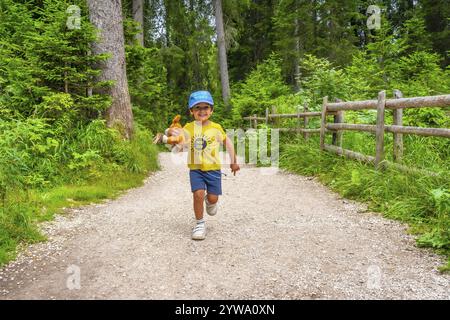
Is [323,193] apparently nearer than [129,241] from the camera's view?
No

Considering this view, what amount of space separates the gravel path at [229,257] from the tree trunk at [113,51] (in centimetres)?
302

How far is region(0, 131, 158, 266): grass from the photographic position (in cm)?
421

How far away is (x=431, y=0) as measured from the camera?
23.8 m

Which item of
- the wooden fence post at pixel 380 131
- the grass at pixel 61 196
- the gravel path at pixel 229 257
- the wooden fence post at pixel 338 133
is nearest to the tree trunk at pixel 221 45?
the grass at pixel 61 196

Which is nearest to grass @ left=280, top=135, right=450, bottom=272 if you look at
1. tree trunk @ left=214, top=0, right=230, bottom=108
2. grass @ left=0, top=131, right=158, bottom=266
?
grass @ left=0, top=131, right=158, bottom=266

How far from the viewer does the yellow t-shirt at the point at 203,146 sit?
4484 millimetres

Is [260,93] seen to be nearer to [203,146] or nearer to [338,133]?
[338,133]

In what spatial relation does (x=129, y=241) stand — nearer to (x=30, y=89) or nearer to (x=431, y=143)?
(x=30, y=89)

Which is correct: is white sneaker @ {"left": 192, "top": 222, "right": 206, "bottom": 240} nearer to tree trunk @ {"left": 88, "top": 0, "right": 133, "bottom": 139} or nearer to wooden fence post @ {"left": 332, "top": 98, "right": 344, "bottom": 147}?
tree trunk @ {"left": 88, "top": 0, "right": 133, "bottom": 139}

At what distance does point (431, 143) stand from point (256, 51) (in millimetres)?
20048

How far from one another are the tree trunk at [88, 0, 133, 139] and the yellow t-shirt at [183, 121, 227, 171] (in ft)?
14.1
